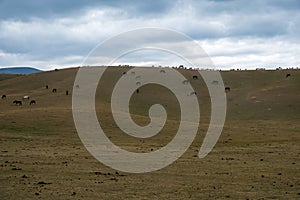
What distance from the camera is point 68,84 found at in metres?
75.4

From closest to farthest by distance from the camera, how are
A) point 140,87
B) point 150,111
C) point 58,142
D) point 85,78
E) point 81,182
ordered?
point 81,182 → point 58,142 → point 150,111 → point 140,87 → point 85,78

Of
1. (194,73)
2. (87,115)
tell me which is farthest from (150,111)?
(194,73)

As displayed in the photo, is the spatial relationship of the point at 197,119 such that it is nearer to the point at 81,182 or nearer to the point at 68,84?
the point at 68,84

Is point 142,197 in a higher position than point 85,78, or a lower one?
lower

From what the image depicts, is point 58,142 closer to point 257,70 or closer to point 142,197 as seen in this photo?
point 142,197

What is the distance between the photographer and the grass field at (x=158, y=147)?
18797 mm

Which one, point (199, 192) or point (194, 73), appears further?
point (194, 73)

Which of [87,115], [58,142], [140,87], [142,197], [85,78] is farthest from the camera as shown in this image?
[85,78]

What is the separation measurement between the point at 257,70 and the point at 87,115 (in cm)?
4540

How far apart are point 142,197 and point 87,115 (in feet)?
101

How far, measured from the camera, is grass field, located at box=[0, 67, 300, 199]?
18.8m

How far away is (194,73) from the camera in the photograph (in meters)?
85.4

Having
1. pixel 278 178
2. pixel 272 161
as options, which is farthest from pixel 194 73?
pixel 278 178

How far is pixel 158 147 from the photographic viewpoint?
112 feet
